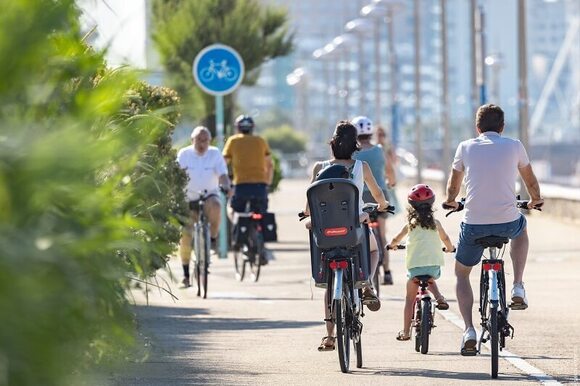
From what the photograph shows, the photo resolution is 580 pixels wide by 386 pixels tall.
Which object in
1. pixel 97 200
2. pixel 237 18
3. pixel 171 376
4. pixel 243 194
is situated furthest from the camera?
pixel 237 18

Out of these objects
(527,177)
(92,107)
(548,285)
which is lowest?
(548,285)

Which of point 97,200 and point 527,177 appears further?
point 527,177

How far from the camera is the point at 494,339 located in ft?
34.4

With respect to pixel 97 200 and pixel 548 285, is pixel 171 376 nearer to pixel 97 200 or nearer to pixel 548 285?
pixel 97 200

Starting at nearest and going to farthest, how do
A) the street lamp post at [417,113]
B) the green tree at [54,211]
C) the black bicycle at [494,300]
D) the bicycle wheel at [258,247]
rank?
1. the green tree at [54,211]
2. the black bicycle at [494,300]
3. the bicycle wheel at [258,247]
4. the street lamp post at [417,113]

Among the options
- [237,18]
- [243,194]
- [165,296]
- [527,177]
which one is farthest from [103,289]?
[237,18]

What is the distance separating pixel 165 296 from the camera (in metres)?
18.8

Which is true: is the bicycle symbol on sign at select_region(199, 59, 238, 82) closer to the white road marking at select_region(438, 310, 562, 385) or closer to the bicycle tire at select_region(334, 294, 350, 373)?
the white road marking at select_region(438, 310, 562, 385)

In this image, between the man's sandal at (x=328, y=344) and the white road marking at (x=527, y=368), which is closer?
the white road marking at (x=527, y=368)

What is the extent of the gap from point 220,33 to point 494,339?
798 inches

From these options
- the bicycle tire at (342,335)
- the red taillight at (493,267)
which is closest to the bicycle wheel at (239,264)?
the bicycle tire at (342,335)

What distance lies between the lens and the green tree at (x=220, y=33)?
1177 inches

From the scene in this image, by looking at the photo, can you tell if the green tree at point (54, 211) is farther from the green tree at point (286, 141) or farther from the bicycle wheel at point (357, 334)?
the green tree at point (286, 141)

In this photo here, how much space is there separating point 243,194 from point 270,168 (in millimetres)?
463
